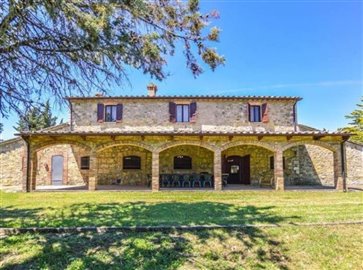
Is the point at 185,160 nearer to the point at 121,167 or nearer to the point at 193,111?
the point at 193,111

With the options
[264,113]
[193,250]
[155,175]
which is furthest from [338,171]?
[193,250]

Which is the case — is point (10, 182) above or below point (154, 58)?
below

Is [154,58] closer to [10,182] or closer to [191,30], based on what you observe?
[191,30]

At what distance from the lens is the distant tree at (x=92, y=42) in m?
4.66

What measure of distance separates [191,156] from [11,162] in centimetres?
1140

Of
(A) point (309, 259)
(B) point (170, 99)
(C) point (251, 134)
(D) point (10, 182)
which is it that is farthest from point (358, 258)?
(D) point (10, 182)

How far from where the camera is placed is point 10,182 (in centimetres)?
1722

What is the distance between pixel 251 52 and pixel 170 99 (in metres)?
6.45

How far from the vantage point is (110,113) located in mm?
18109

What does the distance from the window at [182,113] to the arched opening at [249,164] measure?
3.50 m

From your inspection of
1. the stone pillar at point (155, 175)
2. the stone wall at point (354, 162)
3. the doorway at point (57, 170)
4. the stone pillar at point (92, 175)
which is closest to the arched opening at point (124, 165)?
the doorway at point (57, 170)

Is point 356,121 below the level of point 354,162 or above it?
above

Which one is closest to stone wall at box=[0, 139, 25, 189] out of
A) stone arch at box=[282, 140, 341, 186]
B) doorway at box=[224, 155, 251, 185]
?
doorway at box=[224, 155, 251, 185]

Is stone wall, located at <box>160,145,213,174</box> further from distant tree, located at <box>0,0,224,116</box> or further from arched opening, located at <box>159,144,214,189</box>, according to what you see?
distant tree, located at <box>0,0,224,116</box>
